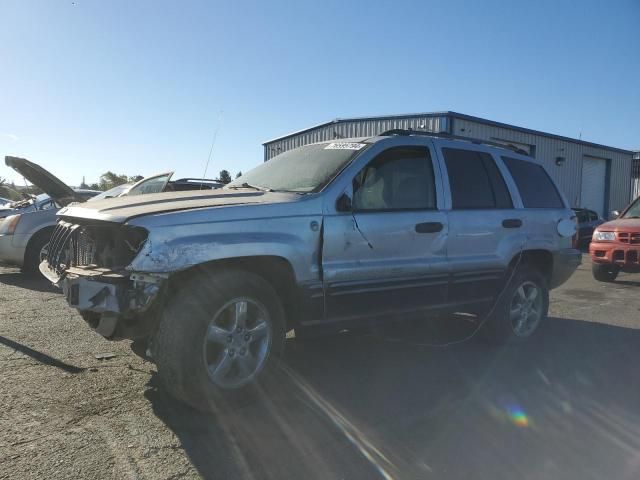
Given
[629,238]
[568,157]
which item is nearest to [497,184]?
[629,238]

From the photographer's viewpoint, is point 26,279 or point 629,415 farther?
point 26,279

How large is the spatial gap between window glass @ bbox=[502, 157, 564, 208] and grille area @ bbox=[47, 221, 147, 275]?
3.85m

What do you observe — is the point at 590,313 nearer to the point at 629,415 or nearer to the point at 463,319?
the point at 463,319

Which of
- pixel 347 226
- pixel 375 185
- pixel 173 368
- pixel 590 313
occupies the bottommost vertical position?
pixel 590 313

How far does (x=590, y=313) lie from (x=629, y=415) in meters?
3.98

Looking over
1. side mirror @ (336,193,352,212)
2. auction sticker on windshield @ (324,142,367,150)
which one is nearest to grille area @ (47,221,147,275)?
side mirror @ (336,193,352,212)

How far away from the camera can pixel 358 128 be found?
20.8m

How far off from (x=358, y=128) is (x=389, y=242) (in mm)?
17164

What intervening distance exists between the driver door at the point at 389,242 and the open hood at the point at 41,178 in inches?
213

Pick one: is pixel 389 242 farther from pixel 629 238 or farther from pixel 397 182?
pixel 629 238

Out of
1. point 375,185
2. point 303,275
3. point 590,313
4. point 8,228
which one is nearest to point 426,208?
point 375,185

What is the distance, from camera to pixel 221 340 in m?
3.43

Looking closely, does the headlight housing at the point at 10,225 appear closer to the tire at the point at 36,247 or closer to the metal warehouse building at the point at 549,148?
the tire at the point at 36,247

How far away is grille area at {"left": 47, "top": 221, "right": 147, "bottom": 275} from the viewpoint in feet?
11.1
